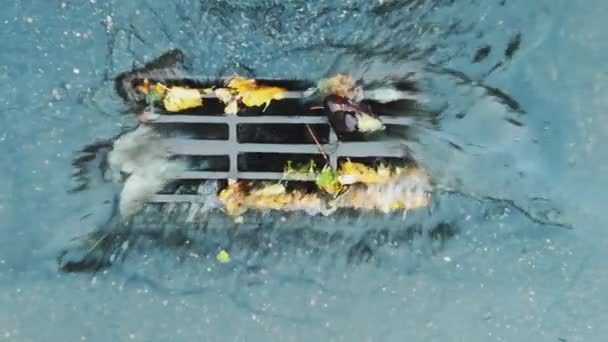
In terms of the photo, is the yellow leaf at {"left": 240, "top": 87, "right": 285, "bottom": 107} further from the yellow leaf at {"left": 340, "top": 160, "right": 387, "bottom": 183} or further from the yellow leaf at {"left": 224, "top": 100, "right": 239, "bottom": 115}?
the yellow leaf at {"left": 340, "top": 160, "right": 387, "bottom": 183}

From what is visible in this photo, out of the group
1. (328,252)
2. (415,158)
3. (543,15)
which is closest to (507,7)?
(543,15)

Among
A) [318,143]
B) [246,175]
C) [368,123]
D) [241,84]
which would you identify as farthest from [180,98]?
[368,123]

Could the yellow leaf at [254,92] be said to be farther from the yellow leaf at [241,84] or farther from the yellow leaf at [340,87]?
the yellow leaf at [340,87]

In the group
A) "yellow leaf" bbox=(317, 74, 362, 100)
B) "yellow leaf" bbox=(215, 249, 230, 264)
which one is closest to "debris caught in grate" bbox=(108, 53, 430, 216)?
"yellow leaf" bbox=(317, 74, 362, 100)

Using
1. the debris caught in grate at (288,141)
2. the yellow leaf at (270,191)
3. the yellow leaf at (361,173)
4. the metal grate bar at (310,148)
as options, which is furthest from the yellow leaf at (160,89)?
the yellow leaf at (361,173)

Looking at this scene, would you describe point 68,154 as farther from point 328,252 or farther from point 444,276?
point 444,276

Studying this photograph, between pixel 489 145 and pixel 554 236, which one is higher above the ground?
pixel 489 145

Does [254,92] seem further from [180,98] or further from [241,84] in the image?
[180,98]

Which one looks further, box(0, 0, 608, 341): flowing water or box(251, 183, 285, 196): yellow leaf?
box(251, 183, 285, 196): yellow leaf
